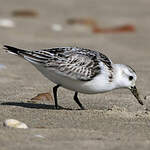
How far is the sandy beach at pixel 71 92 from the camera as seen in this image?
14.4 feet

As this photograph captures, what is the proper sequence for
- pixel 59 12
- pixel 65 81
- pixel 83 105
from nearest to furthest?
pixel 65 81 < pixel 83 105 < pixel 59 12

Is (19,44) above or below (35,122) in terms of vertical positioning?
above

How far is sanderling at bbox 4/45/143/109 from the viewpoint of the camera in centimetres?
562

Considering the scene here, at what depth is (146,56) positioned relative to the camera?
31.8ft

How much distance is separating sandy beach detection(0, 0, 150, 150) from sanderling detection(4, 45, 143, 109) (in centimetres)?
29

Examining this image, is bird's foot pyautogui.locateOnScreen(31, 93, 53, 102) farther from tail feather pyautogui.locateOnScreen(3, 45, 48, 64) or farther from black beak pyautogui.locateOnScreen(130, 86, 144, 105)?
black beak pyautogui.locateOnScreen(130, 86, 144, 105)

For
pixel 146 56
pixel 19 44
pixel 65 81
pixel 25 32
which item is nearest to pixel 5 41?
pixel 19 44

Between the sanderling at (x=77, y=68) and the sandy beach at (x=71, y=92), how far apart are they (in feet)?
0.94

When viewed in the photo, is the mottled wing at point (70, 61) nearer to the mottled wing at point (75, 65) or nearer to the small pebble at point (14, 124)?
the mottled wing at point (75, 65)

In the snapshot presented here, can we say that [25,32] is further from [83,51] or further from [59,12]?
[83,51]

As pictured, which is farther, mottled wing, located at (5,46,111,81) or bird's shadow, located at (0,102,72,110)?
bird's shadow, located at (0,102,72,110)

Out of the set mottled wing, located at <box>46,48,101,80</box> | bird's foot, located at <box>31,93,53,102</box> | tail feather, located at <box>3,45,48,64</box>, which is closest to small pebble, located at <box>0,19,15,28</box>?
bird's foot, located at <box>31,93,53,102</box>

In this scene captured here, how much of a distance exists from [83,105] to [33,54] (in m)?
0.91

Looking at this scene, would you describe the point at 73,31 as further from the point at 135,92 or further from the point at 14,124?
the point at 14,124
